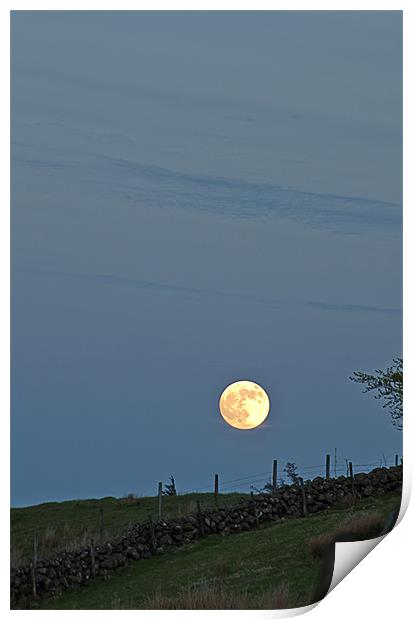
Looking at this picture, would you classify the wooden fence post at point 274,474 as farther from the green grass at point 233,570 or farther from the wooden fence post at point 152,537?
the wooden fence post at point 152,537

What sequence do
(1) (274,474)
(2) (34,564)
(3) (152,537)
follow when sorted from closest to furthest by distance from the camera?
(2) (34,564) < (1) (274,474) < (3) (152,537)

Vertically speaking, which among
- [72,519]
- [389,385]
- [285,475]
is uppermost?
[389,385]

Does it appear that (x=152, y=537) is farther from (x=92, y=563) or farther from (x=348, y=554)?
(x=348, y=554)

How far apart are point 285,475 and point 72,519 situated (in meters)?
1.28

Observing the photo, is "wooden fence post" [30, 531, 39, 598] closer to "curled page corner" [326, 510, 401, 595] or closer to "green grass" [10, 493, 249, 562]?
"green grass" [10, 493, 249, 562]

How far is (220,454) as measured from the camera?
6.46 metres

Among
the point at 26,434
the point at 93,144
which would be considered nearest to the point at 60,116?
the point at 93,144

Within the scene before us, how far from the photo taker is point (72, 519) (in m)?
6.36

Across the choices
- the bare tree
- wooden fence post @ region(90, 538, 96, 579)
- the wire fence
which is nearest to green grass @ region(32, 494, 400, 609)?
wooden fence post @ region(90, 538, 96, 579)

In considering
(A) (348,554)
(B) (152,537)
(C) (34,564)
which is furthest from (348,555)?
(C) (34,564)

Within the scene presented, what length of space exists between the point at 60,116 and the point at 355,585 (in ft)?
10.6

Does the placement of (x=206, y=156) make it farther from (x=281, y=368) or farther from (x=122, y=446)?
(x=122, y=446)

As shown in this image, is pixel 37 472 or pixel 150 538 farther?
pixel 150 538

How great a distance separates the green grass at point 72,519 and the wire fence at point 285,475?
73 mm
